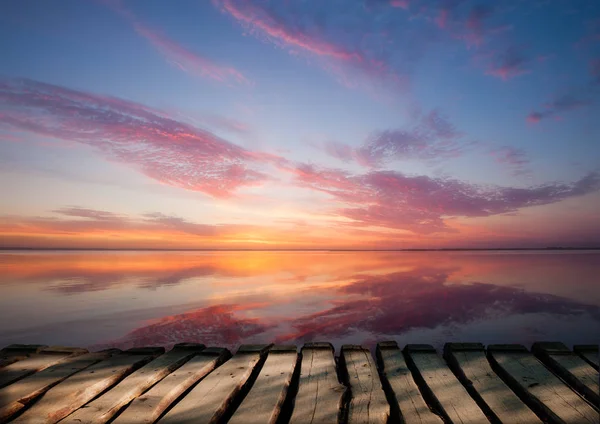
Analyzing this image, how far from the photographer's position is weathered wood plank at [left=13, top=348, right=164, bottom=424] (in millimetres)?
3238

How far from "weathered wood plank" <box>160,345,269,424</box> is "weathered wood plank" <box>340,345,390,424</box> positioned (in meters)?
1.24

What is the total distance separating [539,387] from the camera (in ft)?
12.5

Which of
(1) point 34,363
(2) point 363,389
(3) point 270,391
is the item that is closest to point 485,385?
(2) point 363,389

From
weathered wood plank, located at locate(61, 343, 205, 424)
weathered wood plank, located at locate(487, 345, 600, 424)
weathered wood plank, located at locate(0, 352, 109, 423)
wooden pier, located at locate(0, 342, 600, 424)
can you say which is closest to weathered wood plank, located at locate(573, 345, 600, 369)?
wooden pier, located at locate(0, 342, 600, 424)

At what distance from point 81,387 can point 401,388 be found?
3489mm

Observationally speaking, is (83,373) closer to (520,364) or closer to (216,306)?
(520,364)

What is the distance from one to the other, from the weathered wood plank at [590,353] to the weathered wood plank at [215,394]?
14.7 feet

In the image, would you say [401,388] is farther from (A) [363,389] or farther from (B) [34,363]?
(B) [34,363]

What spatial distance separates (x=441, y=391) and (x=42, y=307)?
15.4m

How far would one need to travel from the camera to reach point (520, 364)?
4.43 meters

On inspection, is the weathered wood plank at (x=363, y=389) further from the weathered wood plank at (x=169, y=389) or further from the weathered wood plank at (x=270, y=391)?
the weathered wood plank at (x=169, y=389)

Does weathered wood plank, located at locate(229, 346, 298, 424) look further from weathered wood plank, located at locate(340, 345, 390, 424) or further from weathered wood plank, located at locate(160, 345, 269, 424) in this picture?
weathered wood plank, located at locate(340, 345, 390, 424)

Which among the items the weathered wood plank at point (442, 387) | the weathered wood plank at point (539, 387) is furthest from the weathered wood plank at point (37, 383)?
the weathered wood plank at point (539, 387)

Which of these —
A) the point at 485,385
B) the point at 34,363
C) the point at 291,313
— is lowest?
the point at 291,313
